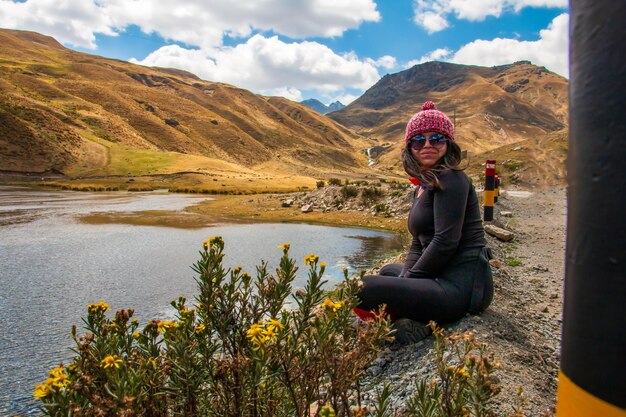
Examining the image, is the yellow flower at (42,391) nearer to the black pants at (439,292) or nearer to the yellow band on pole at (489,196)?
the black pants at (439,292)

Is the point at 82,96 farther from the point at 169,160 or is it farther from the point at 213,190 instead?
the point at 213,190

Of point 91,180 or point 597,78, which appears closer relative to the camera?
point 597,78

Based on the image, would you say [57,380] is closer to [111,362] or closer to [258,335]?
[111,362]

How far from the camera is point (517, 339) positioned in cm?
375

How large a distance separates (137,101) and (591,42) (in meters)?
134

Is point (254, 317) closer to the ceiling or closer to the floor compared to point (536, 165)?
closer to the floor

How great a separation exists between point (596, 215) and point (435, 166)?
10.5 feet

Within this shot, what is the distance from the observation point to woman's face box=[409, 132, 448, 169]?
3.77 m

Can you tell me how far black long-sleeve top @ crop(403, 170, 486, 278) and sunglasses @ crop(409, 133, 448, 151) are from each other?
0.35 metres

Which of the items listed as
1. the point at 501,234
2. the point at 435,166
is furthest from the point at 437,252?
the point at 501,234

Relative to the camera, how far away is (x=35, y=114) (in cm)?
7356

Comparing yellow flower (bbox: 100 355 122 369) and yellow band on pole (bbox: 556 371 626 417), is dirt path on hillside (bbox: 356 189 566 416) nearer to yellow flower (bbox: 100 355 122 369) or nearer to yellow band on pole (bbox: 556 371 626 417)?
yellow flower (bbox: 100 355 122 369)

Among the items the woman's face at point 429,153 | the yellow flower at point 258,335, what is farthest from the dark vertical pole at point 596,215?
the woman's face at point 429,153

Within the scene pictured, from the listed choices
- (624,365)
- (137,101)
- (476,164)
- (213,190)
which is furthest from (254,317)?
(137,101)
